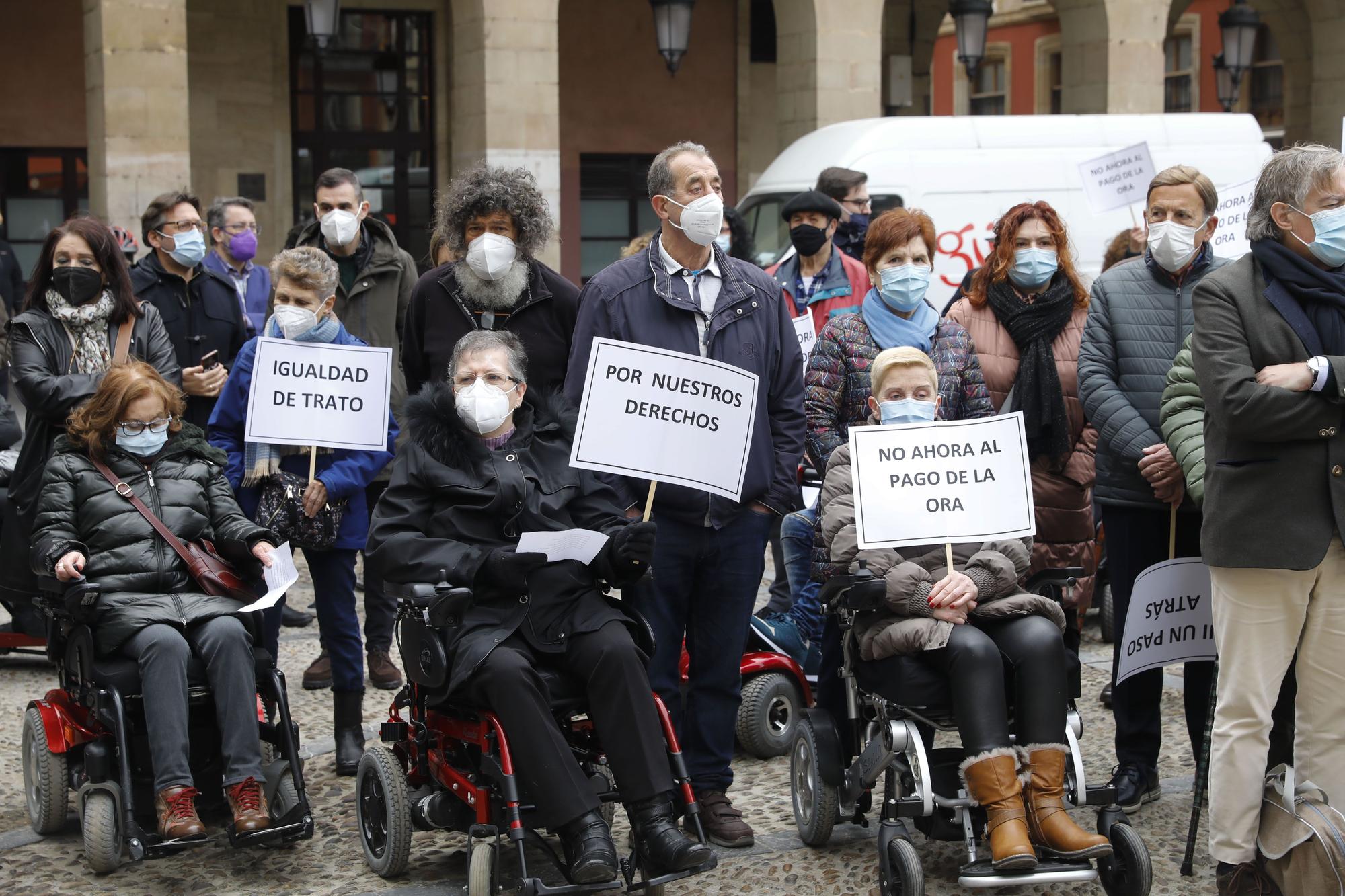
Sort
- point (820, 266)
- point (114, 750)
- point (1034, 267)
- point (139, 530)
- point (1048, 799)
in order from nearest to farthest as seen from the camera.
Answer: point (1048, 799) < point (114, 750) < point (139, 530) < point (1034, 267) < point (820, 266)

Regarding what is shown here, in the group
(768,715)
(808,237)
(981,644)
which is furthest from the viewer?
(808,237)

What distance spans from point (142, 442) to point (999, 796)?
9.65 ft

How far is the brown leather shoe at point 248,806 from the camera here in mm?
4773

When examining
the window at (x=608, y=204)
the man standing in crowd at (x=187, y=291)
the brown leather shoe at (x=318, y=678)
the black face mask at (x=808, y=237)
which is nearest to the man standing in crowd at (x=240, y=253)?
the man standing in crowd at (x=187, y=291)

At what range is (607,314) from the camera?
507cm

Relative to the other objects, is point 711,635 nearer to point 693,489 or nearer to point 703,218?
point 693,489

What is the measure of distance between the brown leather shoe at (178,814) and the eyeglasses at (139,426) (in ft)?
3.97

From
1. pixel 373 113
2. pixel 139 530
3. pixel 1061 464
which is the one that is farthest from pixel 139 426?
pixel 373 113

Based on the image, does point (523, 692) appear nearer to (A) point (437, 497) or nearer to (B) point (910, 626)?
(A) point (437, 497)

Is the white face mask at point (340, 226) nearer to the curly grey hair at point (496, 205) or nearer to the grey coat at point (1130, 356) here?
the curly grey hair at point (496, 205)

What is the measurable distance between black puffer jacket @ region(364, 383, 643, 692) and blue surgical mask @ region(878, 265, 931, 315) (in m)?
1.33

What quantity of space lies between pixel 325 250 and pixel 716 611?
9.31 feet

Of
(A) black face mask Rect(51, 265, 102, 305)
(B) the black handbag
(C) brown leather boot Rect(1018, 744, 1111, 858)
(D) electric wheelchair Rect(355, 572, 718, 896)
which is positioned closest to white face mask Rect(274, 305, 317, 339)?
(B) the black handbag

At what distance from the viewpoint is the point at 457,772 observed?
15.3 ft
